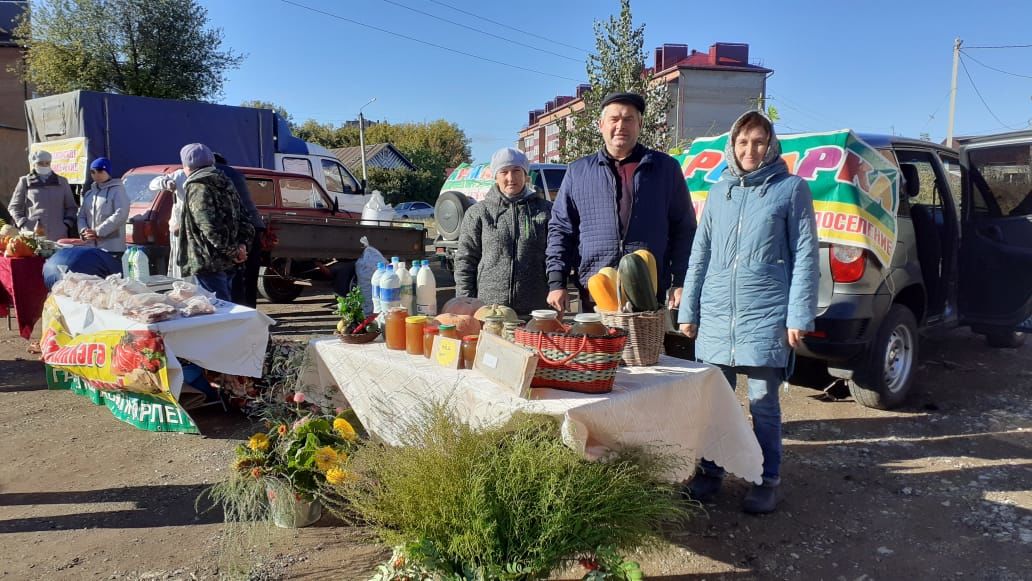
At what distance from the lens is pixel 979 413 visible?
4.84 metres

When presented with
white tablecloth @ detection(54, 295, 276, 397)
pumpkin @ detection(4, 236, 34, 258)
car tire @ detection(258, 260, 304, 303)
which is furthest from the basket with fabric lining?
car tire @ detection(258, 260, 304, 303)

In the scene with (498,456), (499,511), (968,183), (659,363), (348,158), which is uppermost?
(348,158)

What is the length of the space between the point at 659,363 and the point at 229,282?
13.2 ft

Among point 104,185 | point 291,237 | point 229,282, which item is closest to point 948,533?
point 229,282

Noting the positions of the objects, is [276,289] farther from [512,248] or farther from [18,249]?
[512,248]

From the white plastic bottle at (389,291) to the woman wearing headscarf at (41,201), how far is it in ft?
22.5

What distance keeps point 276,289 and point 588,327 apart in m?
8.00

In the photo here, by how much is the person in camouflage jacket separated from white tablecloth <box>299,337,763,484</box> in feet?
8.27

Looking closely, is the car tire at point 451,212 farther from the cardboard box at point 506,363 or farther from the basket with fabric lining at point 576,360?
the basket with fabric lining at point 576,360

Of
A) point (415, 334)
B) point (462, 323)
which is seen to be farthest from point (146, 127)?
point (462, 323)

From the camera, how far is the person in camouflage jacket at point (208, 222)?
5078 millimetres

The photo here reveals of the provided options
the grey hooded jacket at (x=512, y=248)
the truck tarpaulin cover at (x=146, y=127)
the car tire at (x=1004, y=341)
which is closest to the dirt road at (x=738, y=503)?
the grey hooded jacket at (x=512, y=248)

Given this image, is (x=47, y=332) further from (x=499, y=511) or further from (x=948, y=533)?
(x=948, y=533)

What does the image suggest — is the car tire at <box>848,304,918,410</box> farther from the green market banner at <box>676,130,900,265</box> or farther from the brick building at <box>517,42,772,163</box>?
the brick building at <box>517,42,772,163</box>
